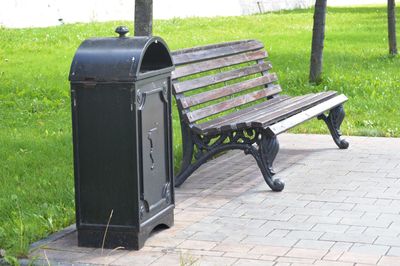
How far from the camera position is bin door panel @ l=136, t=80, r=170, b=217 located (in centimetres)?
601

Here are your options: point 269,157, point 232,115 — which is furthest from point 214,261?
point 232,115

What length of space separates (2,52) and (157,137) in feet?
39.3

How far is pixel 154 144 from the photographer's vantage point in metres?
6.20

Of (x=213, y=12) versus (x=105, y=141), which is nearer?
(x=105, y=141)

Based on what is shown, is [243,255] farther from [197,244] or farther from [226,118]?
[226,118]

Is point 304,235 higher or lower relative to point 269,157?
lower

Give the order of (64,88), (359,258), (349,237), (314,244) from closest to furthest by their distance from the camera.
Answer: (359,258) < (314,244) < (349,237) < (64,88)

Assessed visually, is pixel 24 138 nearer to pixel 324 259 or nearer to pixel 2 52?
pixel 324 259

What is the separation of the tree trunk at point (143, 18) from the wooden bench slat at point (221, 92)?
1.54 m

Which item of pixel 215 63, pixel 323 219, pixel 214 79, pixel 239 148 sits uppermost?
pixel 215 63

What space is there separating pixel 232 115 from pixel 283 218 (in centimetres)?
177

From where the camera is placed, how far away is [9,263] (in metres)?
5.69

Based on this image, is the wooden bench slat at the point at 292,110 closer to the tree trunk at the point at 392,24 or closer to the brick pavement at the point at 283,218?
the brick pavement at the point at 283,218

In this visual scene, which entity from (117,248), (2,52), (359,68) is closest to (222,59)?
(117,248)
